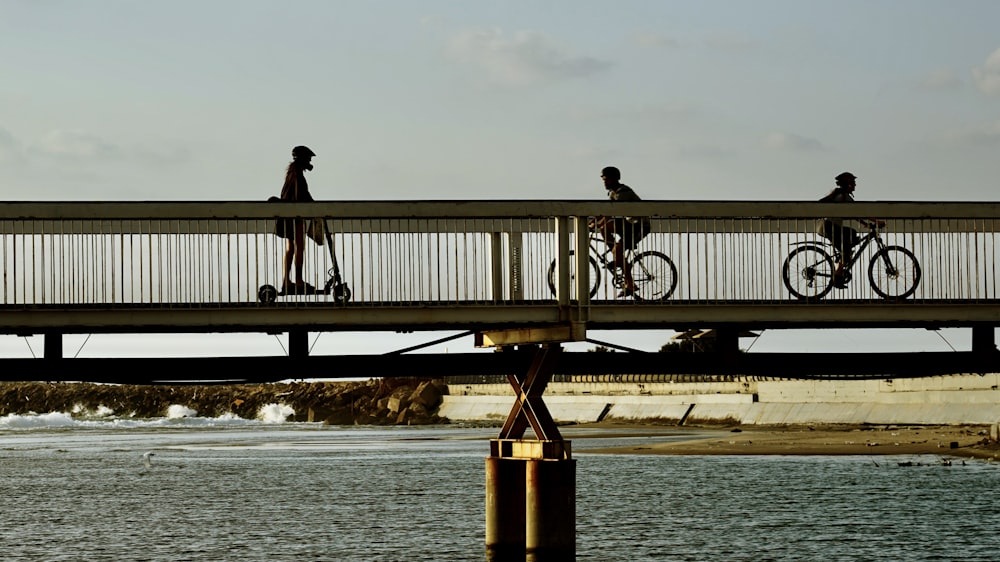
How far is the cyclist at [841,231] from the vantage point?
89.5 ft

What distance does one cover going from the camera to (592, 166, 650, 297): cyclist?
26.3 metres

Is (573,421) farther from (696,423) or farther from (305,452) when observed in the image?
(305,452)

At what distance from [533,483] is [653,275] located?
4.06 metres

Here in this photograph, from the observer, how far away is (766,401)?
116188mm

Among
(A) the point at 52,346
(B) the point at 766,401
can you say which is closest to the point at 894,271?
(A) the point at 52,346

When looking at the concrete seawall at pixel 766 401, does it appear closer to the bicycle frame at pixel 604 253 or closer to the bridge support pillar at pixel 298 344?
the bicycle frame at pixel 604 253

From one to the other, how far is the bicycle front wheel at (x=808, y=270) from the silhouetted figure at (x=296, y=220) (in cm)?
794

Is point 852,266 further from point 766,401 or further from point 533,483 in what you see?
point 766,401

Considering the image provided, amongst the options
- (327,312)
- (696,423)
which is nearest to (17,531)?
(327,312)

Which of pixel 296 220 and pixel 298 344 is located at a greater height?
pixel 296 220

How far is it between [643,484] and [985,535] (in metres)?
22.6

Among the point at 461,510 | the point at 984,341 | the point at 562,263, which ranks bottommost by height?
the point at 461,510

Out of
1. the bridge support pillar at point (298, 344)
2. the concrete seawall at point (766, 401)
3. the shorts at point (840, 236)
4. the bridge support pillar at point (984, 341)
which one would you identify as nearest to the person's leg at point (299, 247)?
the bridge support pillar at point (298, 344)

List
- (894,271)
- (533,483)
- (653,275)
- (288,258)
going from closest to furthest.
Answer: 1. (288,258)
2. (533,483)
3. (653,275)
4. (894,271)
